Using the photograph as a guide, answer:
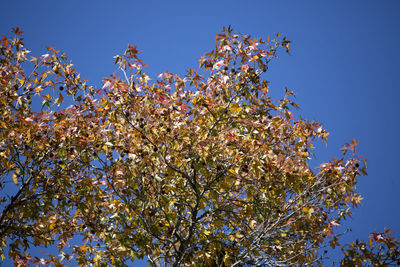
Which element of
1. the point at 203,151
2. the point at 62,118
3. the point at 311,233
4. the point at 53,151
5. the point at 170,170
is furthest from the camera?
the point at 311,233

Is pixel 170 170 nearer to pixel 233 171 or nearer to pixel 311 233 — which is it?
pixel 233 171

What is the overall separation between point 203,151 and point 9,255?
4.13 meters

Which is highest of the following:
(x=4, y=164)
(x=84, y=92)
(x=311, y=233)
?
(x=84, y=92)

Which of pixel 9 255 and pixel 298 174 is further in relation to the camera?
pixel 9 255

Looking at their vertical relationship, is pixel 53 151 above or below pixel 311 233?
above

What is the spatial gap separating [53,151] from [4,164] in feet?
2.70

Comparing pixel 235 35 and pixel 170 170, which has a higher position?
pixel 235 35

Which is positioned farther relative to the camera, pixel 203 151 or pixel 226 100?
pixel 226 100

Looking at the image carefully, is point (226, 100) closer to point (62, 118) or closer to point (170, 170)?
point (170, 170)

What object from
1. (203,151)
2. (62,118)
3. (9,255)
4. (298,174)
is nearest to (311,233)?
(298,174)

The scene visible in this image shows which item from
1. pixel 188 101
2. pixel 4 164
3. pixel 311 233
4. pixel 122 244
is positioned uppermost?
pixel 188 101

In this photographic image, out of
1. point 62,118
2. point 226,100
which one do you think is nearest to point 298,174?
point 226,100

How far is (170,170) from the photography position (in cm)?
546

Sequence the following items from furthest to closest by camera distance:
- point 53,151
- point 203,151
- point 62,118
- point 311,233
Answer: point 311,233, point 53,151, point 62,118, point 203,151
